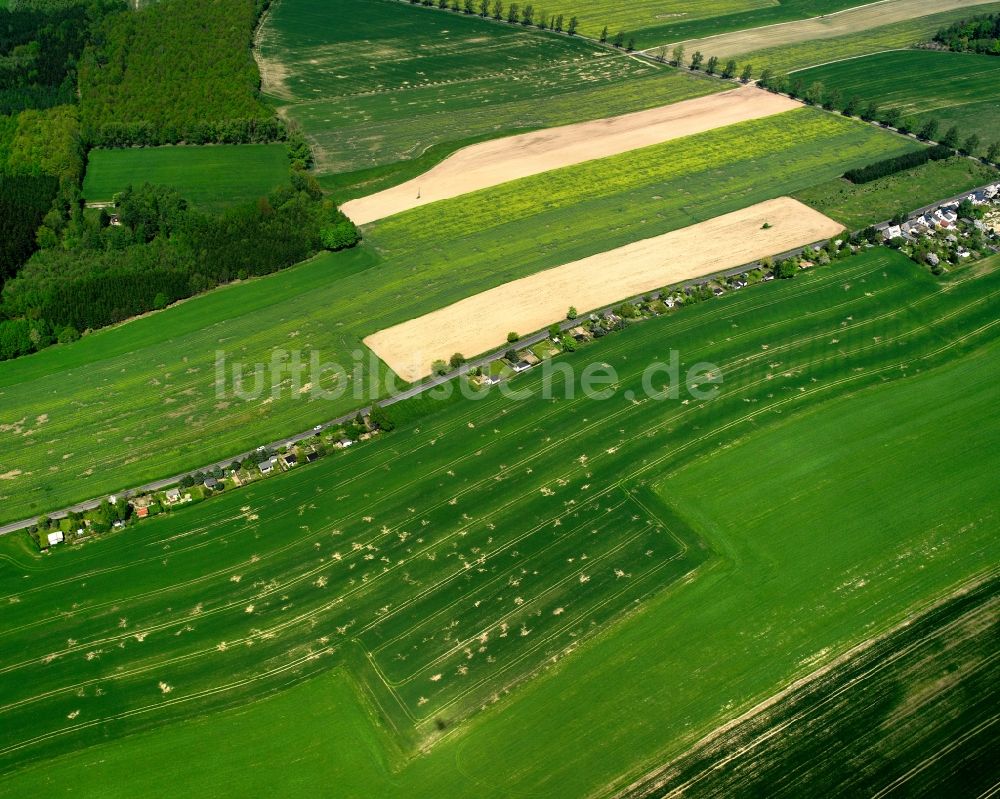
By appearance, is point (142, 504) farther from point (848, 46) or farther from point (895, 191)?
point (848, 46)

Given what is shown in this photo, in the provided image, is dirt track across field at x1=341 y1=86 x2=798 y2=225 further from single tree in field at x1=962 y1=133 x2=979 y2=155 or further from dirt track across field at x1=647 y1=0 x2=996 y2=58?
single tree in field at x1=962 y1=133 x2=979 y2=155

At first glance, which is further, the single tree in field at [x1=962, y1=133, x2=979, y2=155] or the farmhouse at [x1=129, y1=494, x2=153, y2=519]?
the single tree in field at [x1=962, y1=133, x2=979, y2=155]

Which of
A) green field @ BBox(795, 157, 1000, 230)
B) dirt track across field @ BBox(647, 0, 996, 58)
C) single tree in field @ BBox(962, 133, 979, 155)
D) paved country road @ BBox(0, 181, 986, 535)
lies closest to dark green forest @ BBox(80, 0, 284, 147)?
paved country road @ BBox(0, 181, 986, 535)

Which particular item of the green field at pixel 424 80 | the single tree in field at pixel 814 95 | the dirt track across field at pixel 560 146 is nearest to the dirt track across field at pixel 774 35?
the green field at pixel 424 80

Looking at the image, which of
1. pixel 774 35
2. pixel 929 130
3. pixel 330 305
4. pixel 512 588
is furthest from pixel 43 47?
pixel 929 130

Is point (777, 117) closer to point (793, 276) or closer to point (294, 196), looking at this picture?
point (793, 276)

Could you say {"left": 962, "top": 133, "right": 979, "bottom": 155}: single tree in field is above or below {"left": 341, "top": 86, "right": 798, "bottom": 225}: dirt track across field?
above

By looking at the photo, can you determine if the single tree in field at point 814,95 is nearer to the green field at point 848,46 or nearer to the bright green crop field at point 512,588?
the green field at point 848,46
